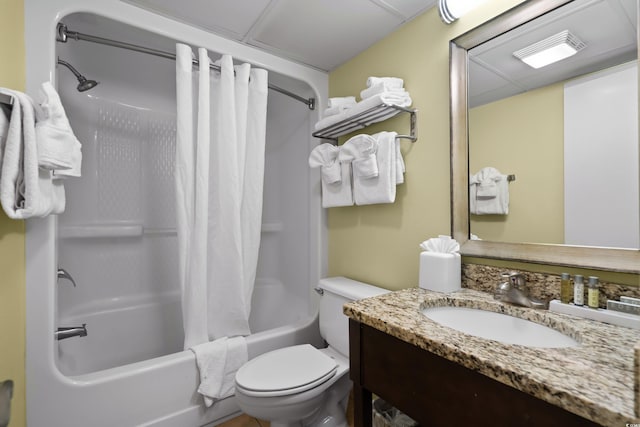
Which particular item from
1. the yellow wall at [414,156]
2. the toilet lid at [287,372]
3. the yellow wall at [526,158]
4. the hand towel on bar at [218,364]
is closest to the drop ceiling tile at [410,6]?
the yellow wall at [414,156]

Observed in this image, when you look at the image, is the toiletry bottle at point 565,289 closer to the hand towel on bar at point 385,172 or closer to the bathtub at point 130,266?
the hand towel on bar at point 385,172

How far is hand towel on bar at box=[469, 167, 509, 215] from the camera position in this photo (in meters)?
1.11

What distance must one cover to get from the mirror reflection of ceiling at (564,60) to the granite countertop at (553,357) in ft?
2.69

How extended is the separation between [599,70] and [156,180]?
2501 millimetres

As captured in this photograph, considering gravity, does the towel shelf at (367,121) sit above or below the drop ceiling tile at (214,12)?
below

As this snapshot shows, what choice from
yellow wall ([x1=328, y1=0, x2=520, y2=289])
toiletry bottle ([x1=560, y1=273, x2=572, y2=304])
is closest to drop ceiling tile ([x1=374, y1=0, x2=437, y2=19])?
yellow wall ([x1=328, y1=0, x2=520, y2=289])

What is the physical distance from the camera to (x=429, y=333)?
708mm

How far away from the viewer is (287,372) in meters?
1.21

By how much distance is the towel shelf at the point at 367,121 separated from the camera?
4.54 feet

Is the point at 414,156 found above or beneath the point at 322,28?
beneath

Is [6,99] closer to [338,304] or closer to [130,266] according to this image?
[130,266]

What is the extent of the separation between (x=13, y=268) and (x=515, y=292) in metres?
1.85

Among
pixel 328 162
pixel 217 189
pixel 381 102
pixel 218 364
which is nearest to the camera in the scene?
pixel 381 102

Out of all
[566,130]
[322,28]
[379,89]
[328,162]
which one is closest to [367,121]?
[379,89]
